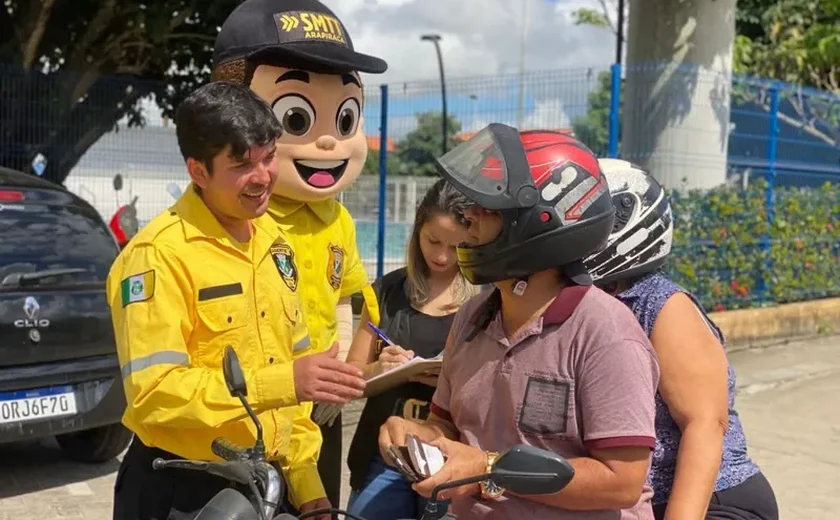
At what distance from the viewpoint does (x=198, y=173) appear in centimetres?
232

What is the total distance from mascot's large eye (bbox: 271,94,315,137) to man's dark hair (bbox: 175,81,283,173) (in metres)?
0.63

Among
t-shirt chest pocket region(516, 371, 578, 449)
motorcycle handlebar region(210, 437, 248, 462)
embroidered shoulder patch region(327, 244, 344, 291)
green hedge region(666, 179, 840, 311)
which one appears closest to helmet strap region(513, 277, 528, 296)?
t-shirt chest pocket region(516, 371, 578, 449)

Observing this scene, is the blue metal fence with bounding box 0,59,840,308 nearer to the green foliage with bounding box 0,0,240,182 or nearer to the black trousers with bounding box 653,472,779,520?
the green foliage with bounding box 0,0,240,182

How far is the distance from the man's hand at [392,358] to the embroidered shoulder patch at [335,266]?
25 centimetres

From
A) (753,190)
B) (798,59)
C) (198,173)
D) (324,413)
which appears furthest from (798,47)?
(198,173)

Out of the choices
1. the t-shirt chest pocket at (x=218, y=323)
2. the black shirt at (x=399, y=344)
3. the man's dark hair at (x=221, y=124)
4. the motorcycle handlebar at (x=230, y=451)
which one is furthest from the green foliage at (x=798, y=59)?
the motorcycle handlebar at (x=230, y=451)

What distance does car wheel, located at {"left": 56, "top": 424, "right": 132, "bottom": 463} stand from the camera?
5609 millimetres

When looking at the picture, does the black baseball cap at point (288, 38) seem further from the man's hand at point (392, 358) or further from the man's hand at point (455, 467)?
the man's hand at point (455, 467)

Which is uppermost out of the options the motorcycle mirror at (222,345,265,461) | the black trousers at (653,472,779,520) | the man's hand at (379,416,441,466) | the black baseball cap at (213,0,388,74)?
the black baseball cap at (213,0,388,74)

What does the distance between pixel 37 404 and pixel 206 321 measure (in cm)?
314

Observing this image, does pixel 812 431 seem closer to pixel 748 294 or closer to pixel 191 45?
pixel 748 294

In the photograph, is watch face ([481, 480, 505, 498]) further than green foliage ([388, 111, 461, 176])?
No

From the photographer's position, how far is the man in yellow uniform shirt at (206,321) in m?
2.07

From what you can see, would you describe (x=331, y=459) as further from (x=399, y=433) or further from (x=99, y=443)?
(x=99, y=443)
